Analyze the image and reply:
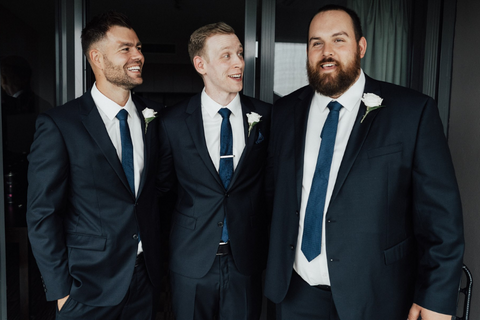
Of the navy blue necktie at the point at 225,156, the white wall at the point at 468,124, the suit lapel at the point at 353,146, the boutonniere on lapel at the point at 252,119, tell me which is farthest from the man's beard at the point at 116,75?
the white wall at the point at 468,124

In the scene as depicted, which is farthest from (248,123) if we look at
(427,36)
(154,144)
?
(427,36)

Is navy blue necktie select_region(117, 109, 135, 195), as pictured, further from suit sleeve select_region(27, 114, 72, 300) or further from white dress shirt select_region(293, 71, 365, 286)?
white dress shirt select_region(293, 71, 365, 286)

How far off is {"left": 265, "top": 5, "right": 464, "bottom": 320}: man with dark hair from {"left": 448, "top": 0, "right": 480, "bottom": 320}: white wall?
0.79m

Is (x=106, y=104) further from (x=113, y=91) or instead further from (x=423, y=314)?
(x=423, y=314)

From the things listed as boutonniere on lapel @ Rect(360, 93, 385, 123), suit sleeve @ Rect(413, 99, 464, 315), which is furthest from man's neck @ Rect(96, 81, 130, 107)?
suit sleeve @ Rect(413, 99, 464, 315)

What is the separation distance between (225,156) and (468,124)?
1.42 metres

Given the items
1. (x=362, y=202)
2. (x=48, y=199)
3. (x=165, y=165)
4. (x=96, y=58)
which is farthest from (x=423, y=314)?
(x=96, y=58)

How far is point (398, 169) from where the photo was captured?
1.48 meters

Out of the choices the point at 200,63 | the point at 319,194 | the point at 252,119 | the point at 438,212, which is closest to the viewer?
the point at 438,212

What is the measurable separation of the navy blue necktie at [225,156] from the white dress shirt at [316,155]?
0.42 meters

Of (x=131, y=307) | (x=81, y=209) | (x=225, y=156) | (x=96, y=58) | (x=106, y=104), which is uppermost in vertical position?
(x=96, y=58)

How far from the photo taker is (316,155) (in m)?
1.64

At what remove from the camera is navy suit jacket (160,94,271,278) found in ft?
6.22

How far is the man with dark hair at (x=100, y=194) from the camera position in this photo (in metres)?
1.71
